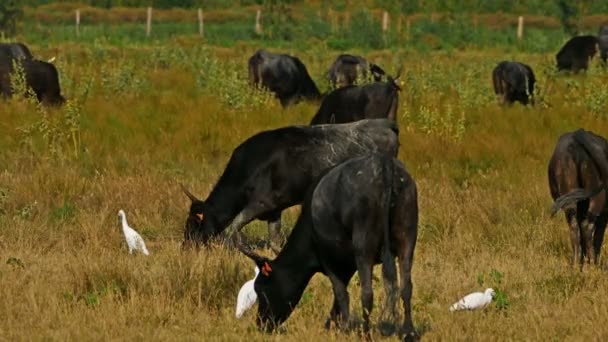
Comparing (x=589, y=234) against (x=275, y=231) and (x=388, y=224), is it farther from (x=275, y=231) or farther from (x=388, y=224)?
(x=388, y=224)

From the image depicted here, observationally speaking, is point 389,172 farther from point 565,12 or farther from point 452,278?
point 565,12

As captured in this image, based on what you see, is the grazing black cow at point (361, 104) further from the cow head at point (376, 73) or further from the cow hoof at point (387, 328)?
the cow hoof at point (387, 328)

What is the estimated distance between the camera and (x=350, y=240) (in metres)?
8.16

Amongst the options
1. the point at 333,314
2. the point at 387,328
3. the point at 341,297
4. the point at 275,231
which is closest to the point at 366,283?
the point at 341,297

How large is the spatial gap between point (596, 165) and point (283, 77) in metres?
16.3

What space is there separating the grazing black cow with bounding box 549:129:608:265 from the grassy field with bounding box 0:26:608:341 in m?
0.32

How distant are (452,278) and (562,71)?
2669 cm

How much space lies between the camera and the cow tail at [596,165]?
1041 cm

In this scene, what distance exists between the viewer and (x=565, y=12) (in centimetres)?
5309

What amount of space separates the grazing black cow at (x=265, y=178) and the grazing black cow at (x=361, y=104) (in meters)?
5.35

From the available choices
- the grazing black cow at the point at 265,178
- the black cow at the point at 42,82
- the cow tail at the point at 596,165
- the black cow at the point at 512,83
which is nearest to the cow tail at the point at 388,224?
the cow tail at the point at 596,165

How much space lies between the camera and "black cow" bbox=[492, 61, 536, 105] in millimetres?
26266

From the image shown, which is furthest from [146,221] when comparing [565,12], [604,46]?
[565,12]

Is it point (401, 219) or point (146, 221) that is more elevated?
point (401, 219)
